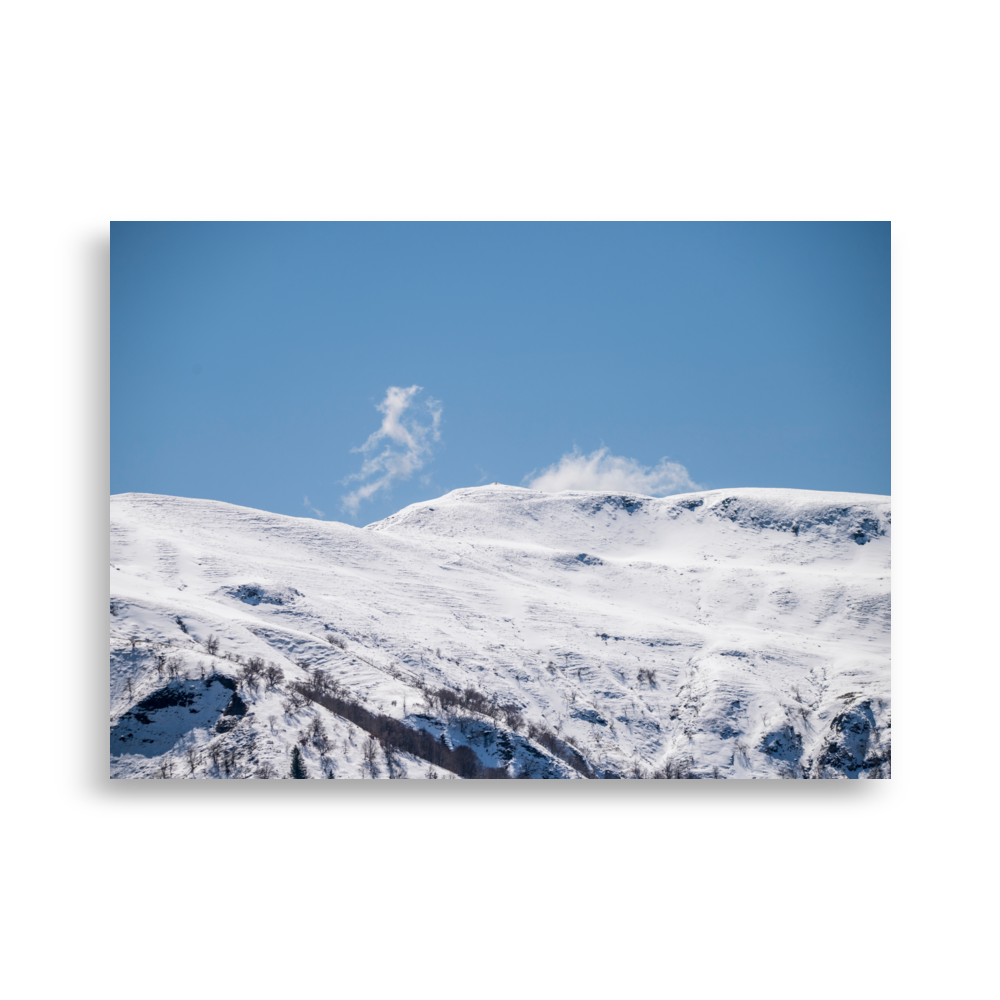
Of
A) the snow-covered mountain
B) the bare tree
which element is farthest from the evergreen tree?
the bare tree

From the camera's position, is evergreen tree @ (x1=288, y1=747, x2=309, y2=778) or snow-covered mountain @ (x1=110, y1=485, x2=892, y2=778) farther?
snow-covered mountain @ (x1=110, y1=485, x2=892, y2=778)

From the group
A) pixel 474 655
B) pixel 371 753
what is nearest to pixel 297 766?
pixel 371 753

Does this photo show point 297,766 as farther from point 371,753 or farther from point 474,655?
point 474,655

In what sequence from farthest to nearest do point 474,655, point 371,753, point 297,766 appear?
point 474,655, point 371,753, point 297,766

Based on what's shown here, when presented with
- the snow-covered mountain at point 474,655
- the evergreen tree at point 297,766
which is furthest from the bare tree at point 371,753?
the evergreen tree at point 297,766

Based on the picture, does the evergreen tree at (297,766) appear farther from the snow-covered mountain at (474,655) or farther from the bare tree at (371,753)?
the bare tree at (371,753)

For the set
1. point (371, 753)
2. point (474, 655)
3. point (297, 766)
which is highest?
point (474, 655)

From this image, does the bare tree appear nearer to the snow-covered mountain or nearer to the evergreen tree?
the snow-covered mountain
